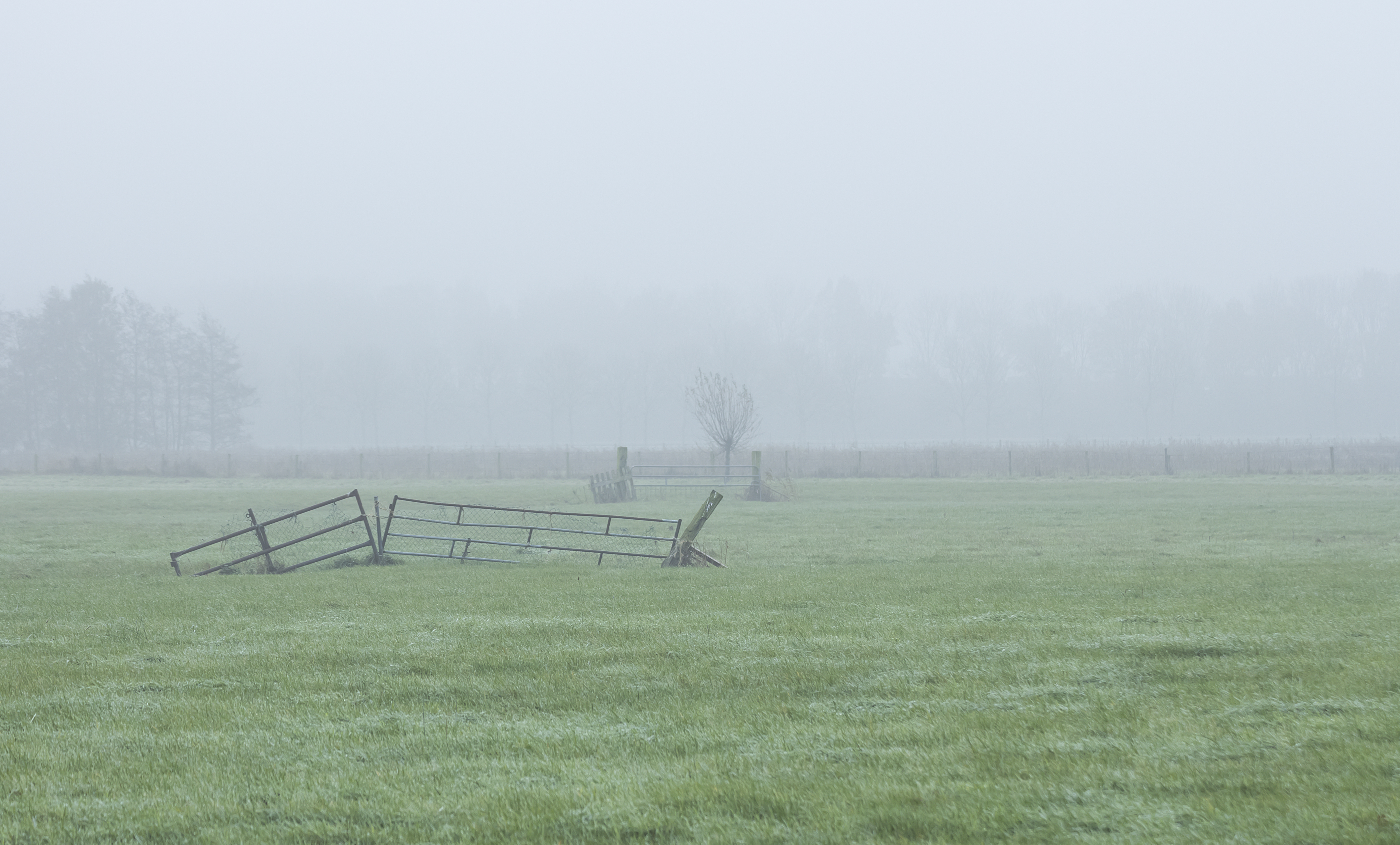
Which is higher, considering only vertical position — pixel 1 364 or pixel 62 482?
pixel 1 364

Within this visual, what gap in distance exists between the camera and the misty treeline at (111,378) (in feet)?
279

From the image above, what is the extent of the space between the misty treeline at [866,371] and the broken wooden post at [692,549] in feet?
271

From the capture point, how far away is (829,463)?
53469mm

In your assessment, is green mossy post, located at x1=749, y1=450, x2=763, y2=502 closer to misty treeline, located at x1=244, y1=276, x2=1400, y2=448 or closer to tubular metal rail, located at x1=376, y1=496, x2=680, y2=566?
tubular metal rail, located at x1=376, y1=496, x2=680, y2=566

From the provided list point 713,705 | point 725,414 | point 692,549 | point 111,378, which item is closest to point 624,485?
point 725,414

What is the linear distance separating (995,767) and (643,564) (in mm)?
12042

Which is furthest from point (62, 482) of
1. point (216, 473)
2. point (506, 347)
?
point (506, 347)

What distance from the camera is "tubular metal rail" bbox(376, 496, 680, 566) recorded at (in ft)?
54.3

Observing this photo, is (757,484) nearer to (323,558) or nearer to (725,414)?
(725,414)

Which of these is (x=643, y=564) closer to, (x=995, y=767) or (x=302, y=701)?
(x=302, y=701)

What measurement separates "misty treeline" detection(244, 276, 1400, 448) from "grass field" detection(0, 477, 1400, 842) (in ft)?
285

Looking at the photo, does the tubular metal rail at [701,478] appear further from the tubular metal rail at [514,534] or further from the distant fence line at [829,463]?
the tubular metal rail at [514,534]

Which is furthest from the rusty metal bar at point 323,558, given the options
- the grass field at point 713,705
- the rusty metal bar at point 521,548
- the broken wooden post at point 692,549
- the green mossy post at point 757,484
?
the green mossy post at point 757,484

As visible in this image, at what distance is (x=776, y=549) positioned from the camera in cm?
1941
